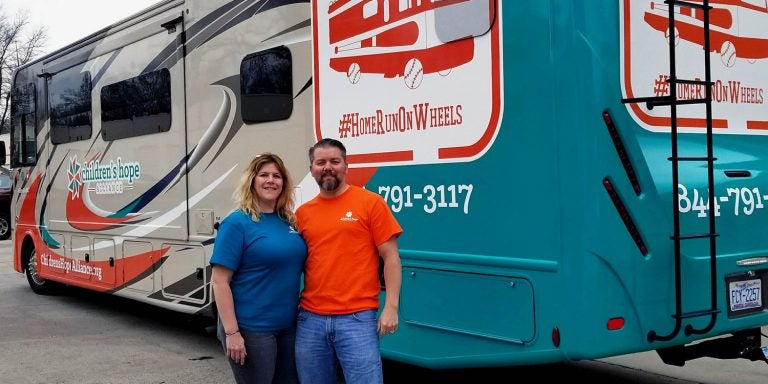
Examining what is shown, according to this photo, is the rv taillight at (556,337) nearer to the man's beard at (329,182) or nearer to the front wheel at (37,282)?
the man's beard at (329,182)

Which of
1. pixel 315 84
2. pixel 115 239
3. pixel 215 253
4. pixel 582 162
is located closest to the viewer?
pixel 215 253

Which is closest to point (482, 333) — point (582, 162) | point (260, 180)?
point (582, 162)

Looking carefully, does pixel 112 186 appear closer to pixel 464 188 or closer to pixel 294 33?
pixel 294 33

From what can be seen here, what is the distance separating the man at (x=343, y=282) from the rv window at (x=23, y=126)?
7.26 meters

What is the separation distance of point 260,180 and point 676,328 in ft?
7.04

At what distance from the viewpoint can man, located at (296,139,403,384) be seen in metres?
3.57

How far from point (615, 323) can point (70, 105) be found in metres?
6.86

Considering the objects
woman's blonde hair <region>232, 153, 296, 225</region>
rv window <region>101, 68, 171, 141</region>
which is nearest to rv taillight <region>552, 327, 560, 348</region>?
woman's blonde hair <region>232, 153, 296, 225</region>

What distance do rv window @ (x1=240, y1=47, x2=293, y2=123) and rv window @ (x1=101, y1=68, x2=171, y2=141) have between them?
51.0 inches

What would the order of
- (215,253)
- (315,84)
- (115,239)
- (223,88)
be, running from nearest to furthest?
(215,253) → (315,84) → (223,88) → (115,239)

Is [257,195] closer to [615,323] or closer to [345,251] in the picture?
[345,251]

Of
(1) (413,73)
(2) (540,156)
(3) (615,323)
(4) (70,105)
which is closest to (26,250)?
(4) (70,105)

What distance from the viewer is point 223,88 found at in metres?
6.29

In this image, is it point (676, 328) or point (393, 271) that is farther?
point (676, 328)
